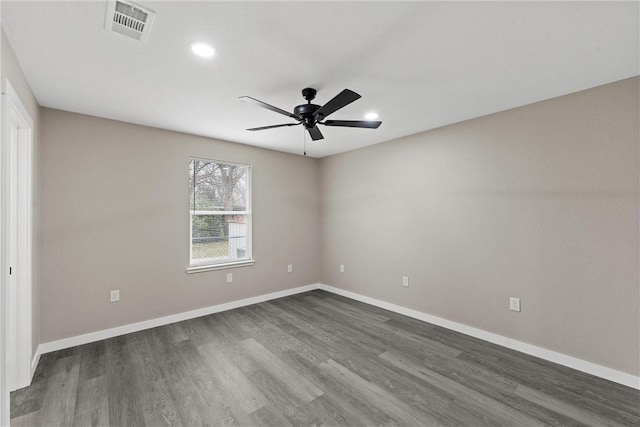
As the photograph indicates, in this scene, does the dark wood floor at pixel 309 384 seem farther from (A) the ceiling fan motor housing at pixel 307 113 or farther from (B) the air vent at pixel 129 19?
(B) the air vent at pixel 129 19

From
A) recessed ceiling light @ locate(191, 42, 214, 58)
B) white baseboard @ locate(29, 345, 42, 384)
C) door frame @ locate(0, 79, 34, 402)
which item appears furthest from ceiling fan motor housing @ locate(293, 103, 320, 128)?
white baseboard @ locate(29, 345, 42, 384)

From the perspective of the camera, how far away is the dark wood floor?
6.35ft

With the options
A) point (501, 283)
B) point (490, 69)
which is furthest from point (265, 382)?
point (490, 69)

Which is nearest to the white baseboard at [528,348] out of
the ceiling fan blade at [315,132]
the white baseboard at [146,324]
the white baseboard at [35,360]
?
the white baseboard at [146,324]

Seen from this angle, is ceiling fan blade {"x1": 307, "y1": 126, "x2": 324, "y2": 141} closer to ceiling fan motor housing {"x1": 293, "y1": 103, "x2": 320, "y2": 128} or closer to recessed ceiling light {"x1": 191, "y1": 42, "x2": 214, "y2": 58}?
ceiling fan motor housing {"x1": 293, "y1": 103, "x2": 320, "y2": 128}

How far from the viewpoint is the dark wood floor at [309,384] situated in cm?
193

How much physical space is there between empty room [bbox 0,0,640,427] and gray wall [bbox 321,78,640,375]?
2 centimetres

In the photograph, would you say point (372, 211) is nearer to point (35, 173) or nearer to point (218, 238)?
point (218, 238)

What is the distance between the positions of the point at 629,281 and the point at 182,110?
430 centimetres

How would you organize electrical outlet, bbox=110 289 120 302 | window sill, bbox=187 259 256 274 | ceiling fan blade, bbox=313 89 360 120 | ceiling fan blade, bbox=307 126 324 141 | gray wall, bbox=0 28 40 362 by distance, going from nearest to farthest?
ceiling fan blade, bbox=313 89 360 120 < gray wall, bbox=0 28 40 362 < ceiling fan blade, bbox=307 126 324 141 < electrical outlet, bbox=110 289 120 302 < window sill, bbox=187 259 256 274

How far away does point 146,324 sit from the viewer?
11.2 ft

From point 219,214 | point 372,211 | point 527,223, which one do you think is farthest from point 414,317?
point 219,214

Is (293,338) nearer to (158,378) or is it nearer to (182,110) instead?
(158,378)

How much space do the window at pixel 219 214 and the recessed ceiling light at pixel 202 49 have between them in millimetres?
2190
